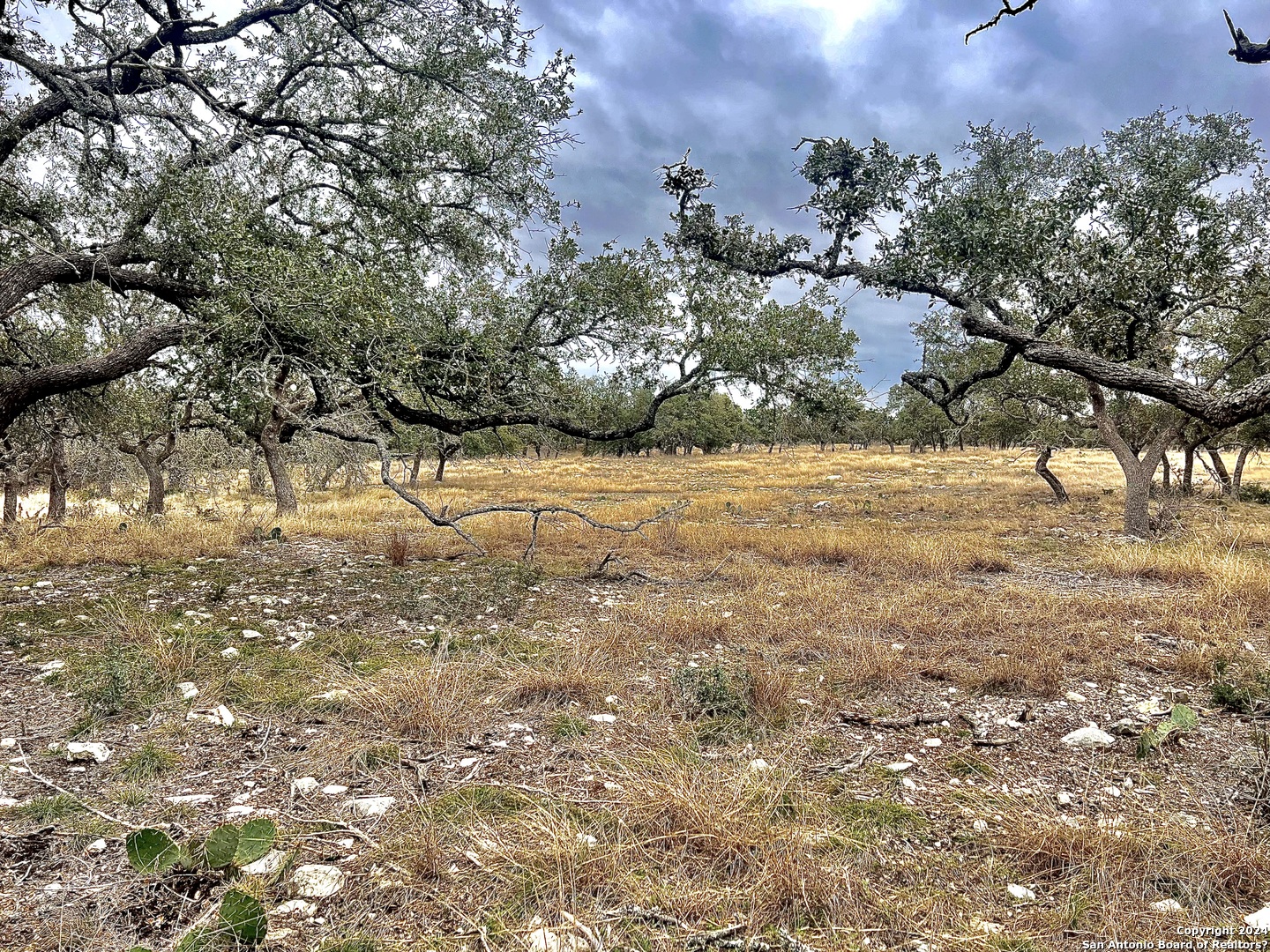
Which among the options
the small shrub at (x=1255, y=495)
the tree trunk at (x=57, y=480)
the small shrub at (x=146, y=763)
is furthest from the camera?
the small shrub at (x=1255, y=495)

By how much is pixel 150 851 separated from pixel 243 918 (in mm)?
687

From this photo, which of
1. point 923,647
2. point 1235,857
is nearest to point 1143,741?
point 1235,857

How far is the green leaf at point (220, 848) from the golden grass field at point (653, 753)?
0.58ft

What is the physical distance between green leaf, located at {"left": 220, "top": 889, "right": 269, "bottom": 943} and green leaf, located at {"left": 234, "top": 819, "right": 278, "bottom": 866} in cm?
42

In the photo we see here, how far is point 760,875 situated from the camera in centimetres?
272

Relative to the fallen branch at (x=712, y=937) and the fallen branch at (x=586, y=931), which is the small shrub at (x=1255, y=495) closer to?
the fallen branch at (x=712, y=937)

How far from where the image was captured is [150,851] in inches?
102

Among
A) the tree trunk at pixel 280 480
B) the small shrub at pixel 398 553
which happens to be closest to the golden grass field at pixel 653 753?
the small shrub at pixel 398 553

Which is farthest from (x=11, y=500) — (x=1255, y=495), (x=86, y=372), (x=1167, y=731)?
(x=1255, y=495)

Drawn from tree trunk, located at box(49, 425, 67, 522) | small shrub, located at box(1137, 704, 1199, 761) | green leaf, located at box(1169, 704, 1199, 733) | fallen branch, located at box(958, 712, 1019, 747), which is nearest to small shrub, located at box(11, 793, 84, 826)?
fallen branch, located at box(958, 712, 1019, 747)

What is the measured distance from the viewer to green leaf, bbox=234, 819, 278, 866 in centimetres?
273

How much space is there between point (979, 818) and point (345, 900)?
3316mm

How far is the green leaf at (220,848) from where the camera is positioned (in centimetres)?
268

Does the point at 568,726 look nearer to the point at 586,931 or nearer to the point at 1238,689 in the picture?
the point at 586,931
